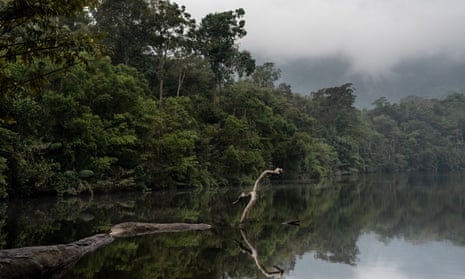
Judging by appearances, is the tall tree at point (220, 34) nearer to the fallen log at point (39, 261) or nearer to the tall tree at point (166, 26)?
the tall tree at point (166, 26)

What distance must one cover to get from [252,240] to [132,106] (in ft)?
57.8

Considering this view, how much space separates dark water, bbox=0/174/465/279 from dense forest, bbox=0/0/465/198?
3.13 metres

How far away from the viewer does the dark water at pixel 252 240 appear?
9672mm

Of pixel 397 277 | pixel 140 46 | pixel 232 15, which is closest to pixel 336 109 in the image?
pixel 232 15

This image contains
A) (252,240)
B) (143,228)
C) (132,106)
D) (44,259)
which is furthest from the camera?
(132,106)

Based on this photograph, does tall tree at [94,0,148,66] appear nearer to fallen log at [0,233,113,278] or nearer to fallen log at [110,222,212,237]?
fallen log at [110,222,212,237]

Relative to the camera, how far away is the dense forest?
7.90 meters

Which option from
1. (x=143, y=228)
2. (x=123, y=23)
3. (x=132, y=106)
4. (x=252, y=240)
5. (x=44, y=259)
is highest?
(x=123, y=23)

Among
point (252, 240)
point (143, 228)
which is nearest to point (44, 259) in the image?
point (143, 228)

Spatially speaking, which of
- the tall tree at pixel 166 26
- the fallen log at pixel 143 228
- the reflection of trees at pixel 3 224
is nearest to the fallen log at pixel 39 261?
the reflection of trees at pixel 3 224

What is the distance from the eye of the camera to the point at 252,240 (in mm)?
13039

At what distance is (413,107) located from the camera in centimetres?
10406

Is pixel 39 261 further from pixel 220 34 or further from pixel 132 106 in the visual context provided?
pixel 220 34

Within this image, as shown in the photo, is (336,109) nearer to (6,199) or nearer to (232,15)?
(232,15)
